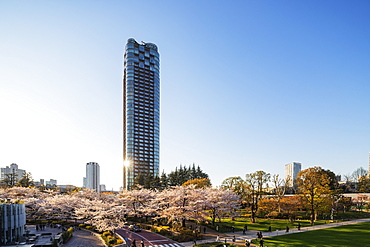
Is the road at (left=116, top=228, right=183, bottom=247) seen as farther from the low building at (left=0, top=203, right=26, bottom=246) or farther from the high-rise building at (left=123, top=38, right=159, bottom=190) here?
the high-rise building at (left=123, top=38, right=159, bottom=190)

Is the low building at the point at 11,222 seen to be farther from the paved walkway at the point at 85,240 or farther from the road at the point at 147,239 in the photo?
the road at the point at 147,239

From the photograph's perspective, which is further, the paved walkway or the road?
the paved walkway

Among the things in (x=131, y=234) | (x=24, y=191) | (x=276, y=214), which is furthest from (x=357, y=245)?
(x=24, y=191)

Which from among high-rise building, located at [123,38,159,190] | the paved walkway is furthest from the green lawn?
high-rise building, located at [123,38,159,190]

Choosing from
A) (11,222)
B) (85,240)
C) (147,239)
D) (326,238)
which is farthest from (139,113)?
(326,238)

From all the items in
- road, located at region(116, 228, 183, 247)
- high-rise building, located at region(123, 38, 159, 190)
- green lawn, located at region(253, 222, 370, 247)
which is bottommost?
road, located at region(116, 228, 183, 247)

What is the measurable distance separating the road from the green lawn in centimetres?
1373

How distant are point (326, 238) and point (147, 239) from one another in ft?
86.6

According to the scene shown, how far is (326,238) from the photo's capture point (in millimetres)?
34250

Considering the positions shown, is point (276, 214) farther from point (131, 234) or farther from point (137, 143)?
point (137, 143)

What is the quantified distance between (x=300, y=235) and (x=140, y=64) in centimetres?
12638

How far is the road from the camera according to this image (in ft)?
112

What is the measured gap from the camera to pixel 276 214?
56531 mm

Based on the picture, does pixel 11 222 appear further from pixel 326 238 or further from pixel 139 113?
pixel 139 113
